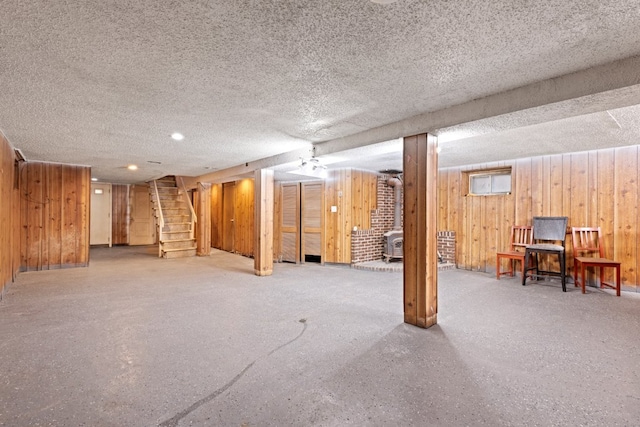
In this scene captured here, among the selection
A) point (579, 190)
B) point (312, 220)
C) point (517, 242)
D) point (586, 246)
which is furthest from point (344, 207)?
point (586, 246)

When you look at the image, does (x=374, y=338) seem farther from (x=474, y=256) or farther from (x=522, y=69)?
(x=474, y=256)

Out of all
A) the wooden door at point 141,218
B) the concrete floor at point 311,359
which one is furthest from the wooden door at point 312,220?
the wooden door at point 141,218

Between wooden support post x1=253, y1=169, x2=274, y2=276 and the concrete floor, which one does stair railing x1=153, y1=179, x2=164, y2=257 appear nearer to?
the concrete floor

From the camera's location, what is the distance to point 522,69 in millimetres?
2160

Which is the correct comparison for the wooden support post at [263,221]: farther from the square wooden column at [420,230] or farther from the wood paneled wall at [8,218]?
the wood paneled wall at [8,218]

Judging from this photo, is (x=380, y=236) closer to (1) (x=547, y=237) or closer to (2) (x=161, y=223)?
(1) (x=547, y=237)

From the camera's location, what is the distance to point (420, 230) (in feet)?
10.5

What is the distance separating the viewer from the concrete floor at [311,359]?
71.3 inches

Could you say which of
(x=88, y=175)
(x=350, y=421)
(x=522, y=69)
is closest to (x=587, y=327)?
(x=522, y=69)

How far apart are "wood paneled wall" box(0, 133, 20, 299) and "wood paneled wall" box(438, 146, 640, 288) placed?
24.6 feet

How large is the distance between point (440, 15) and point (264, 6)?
0.90 metres

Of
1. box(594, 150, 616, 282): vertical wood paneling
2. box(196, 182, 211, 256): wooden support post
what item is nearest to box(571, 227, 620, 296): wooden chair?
box(594, 150, 616, 282): vertical wood paneling

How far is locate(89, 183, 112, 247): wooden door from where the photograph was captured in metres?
9.90

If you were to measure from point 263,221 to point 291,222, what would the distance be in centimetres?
172
